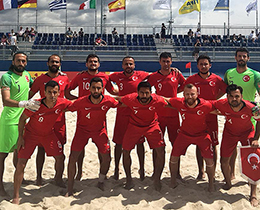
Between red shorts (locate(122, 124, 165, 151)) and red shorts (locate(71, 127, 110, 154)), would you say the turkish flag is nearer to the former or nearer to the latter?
red shorts (locate(122, 124, 165, 151))

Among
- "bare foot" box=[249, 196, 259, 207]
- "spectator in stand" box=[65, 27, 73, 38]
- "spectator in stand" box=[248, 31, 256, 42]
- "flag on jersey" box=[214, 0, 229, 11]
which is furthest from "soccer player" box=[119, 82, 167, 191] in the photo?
"flag on jersey" box=[214, 0, 229, 11]

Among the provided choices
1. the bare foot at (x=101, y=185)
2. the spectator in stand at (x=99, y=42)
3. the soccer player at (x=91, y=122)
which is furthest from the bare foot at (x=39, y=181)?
the spectator in stand at (x=99, y=42)

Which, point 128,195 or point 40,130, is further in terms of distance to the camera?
point 128,195

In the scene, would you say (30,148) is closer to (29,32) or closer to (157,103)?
(157,103)

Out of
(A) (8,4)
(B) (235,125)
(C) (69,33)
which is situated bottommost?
(B) (235,125)

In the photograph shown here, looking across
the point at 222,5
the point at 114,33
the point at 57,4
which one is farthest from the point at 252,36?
the point at 57,4

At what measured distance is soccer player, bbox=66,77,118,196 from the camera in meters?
4.21

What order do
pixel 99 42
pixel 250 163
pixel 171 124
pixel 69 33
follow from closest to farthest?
pixel 250 163, pixel 171 124, pixel 99 42, pixel 69 33

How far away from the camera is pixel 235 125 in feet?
13.8

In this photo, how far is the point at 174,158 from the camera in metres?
4.29

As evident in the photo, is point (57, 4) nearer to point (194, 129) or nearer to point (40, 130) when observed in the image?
point (40, 130)

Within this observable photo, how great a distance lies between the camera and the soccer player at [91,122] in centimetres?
421

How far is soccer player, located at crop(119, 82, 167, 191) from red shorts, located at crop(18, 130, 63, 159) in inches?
42.7

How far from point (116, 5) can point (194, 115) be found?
76.5 feet
